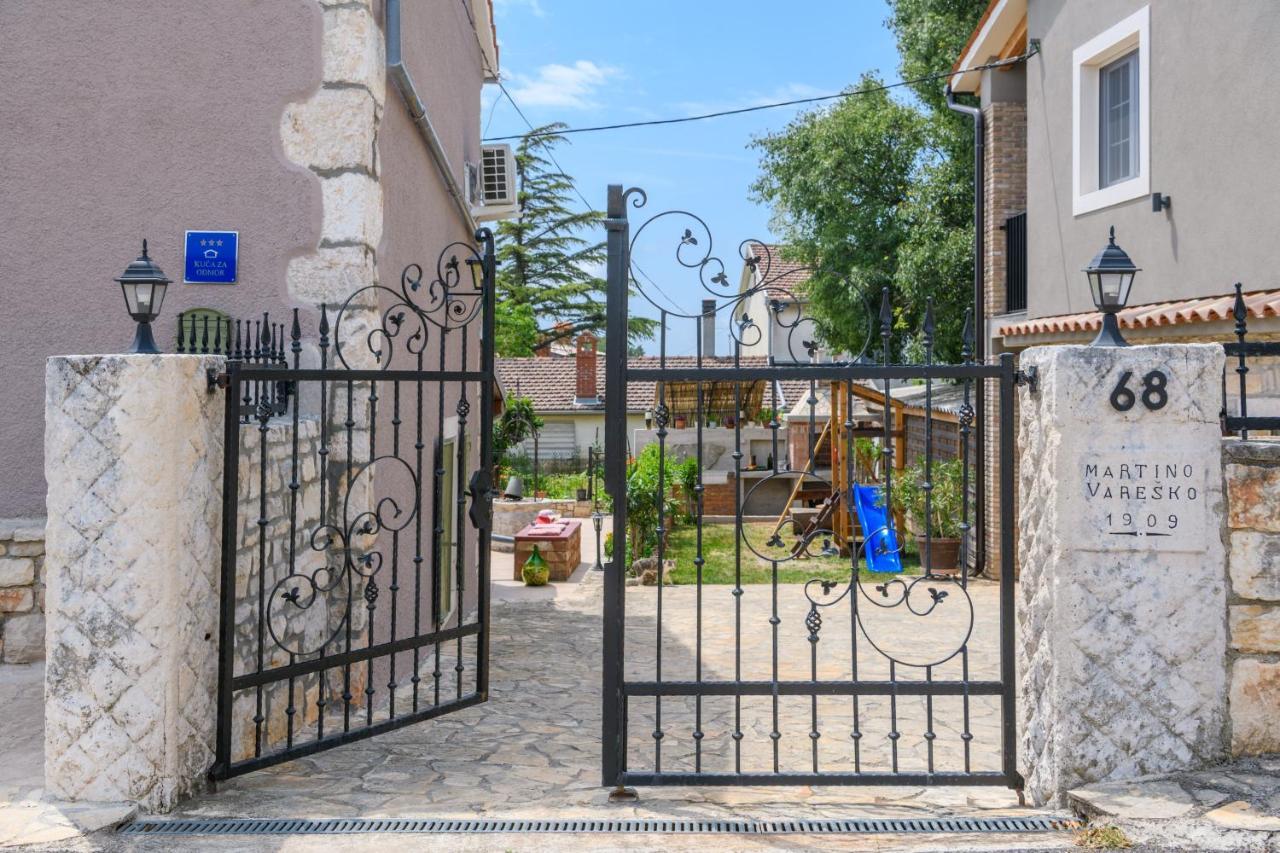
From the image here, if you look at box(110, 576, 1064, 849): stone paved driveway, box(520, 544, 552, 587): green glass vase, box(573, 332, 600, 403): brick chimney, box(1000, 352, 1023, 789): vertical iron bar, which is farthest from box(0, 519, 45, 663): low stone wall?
box(573, 332, 600, 403): brick chimney

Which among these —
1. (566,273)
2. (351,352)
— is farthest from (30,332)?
(566,273)

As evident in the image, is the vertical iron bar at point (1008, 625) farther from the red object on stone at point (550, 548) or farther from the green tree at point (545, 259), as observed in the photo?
the green tree at point (545, 259)

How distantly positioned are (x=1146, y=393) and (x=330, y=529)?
151 inches

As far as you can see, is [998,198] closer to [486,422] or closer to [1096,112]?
[1096,112]

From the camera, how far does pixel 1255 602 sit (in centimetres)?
424

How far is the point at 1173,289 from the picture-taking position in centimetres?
912

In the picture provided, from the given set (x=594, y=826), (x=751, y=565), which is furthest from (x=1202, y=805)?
(x=751, y=565)

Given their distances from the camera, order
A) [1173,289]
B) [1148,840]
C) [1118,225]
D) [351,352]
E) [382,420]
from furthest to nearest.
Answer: [1118,225]
[1173,289]
[382,420]
[351,352]
[1148,840]

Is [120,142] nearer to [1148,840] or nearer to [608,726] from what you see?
[608,726]

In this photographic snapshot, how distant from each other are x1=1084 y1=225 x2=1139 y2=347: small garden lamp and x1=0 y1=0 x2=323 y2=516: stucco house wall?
4.12 meters

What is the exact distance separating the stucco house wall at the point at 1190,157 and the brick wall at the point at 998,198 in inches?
66.8

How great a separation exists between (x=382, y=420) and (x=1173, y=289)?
6.49m

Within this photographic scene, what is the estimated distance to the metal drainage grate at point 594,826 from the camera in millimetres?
A: 4059

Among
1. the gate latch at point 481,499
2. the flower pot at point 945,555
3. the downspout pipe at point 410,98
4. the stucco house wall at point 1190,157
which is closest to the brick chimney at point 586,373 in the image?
the flower pot at point 945,555
